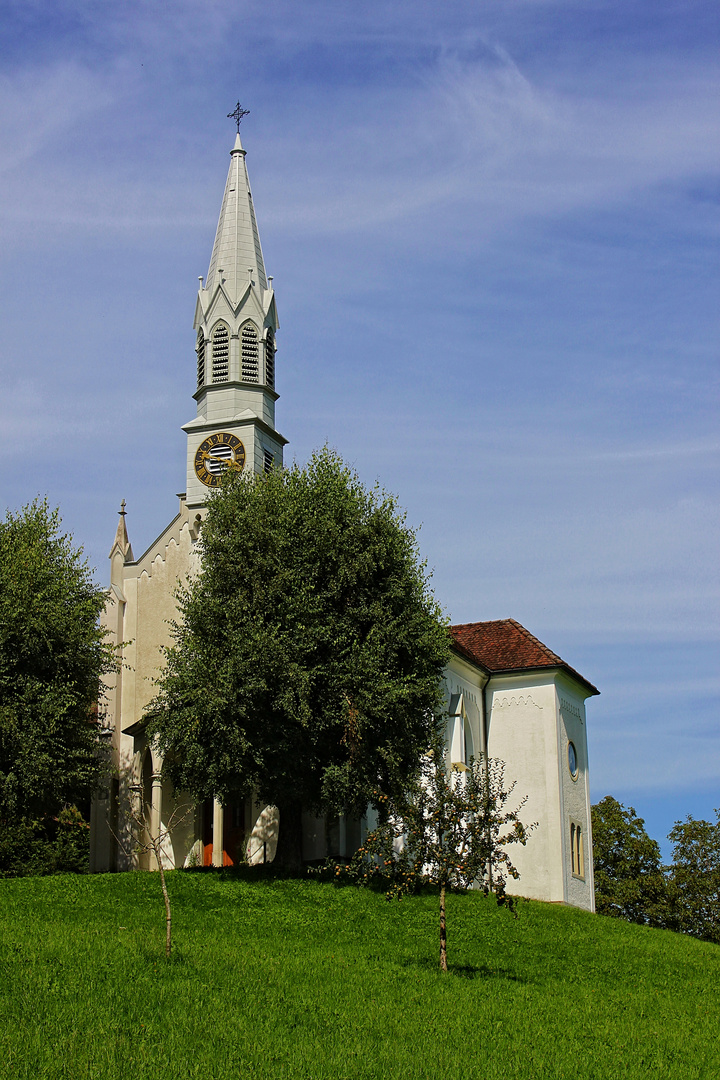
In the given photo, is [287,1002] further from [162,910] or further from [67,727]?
[67,727]

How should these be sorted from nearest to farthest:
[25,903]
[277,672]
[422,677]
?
[25,903] < [277,672] < [422,677]

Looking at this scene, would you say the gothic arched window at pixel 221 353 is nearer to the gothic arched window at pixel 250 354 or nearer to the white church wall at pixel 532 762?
the gothic arched window at pixel 250 354

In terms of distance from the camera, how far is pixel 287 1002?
826 inches

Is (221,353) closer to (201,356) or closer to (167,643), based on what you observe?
(201,356)

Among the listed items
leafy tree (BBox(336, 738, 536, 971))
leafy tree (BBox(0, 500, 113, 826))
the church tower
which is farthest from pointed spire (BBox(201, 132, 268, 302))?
leafy tree (BBox(336, 738, 536, 971))

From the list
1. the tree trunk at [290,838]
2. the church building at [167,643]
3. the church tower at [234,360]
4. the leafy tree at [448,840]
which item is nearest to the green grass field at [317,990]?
the leafy tree at [448,840]

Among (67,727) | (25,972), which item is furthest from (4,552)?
(25,972)

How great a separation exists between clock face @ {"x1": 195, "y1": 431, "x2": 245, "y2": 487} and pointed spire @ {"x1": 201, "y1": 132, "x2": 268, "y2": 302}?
7063 mm

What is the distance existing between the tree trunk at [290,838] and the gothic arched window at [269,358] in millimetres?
21572

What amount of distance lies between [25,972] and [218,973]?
364cm

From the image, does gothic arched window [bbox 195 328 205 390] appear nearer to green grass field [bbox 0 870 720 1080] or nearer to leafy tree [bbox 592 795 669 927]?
green grass field [bbox 0 870 720 1080]

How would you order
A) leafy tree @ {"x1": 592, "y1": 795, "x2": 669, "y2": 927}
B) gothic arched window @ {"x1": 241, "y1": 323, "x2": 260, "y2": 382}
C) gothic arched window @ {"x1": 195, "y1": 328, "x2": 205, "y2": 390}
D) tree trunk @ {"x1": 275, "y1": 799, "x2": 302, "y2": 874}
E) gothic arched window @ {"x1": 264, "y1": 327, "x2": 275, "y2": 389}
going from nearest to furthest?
tree trunk @ {"x1": 275, "y1": 799, "x2": 302, "y2": 874} < gothic arched window @ {"x1": 241, "y1": 323, "x2": 260, "y2": 382} < gothic arched window @ {"x1": 264, "y1": 327, "x2": 275, "y2": 389} < gothic arched window @ {"x1": 195, "y1": 328, "x2": 205, "y2": 390} < leafy tree @ {"x1": 592, "y1": 795, "x2": 669, "y2": 927}

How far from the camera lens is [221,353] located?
5203 cm

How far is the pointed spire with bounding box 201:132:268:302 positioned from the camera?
53.4m
